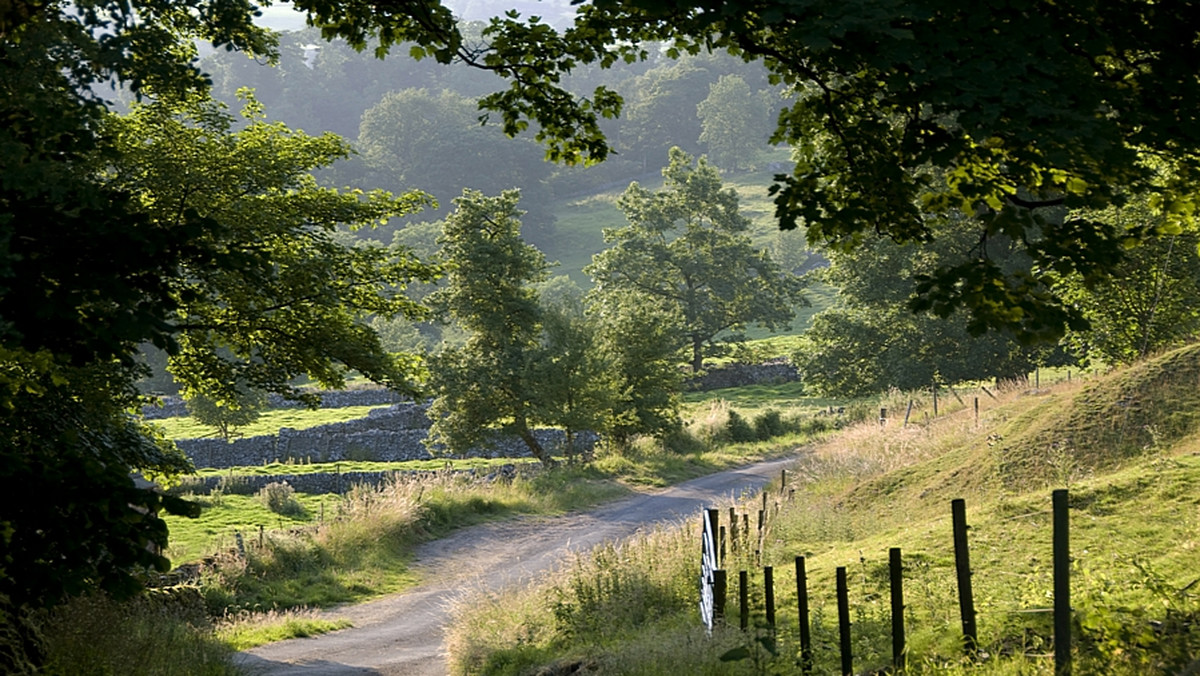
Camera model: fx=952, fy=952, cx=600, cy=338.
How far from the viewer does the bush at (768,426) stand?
122 feet

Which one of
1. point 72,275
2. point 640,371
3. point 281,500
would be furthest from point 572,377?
point 72,275

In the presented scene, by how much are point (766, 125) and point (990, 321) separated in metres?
138

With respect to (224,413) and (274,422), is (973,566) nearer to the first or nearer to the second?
(224,413)

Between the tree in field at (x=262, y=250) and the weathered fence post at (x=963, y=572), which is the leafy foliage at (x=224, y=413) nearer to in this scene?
the tree in field at (x=262, y=250)

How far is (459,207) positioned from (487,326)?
11.7ft

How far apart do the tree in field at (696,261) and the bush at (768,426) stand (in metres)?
20.6

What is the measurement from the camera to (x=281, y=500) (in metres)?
28.3

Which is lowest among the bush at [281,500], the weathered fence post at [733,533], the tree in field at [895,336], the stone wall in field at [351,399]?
the bush at [281,500]

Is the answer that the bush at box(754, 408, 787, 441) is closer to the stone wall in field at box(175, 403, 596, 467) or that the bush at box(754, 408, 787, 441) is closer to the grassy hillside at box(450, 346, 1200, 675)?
the stone wall in field at box(175, 403, 596, 467)

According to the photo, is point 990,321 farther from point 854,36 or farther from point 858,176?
point 854,36

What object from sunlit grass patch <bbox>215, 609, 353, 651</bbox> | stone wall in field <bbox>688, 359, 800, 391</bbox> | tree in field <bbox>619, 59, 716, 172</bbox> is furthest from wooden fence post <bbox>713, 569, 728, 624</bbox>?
tree in field <bbox>619, 59, 716, 172</bbox>

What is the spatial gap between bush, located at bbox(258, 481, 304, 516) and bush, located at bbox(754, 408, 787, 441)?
17489mm

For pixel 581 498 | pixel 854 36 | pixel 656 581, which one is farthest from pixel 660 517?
pixel 854 36

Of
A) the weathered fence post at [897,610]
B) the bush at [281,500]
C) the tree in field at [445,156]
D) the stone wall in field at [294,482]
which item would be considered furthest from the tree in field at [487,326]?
the tree in field at [445,156]
